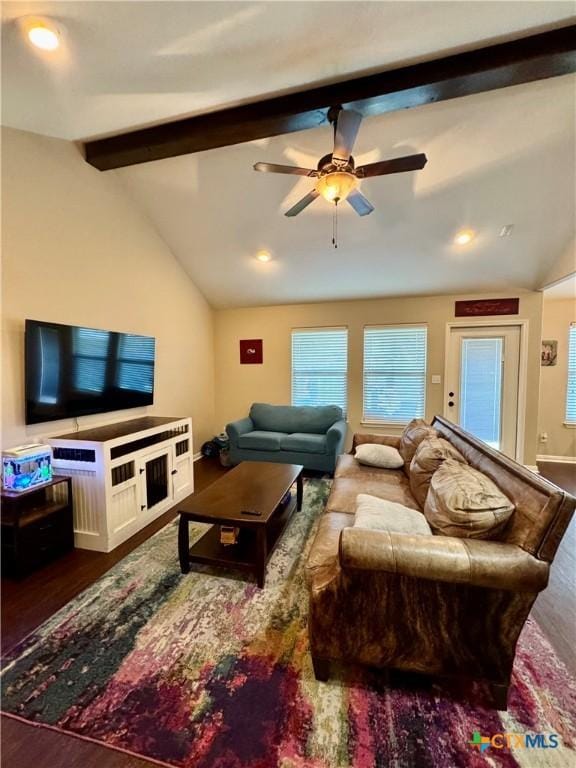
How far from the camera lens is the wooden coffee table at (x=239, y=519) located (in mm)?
2016

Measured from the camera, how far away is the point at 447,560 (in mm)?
1289

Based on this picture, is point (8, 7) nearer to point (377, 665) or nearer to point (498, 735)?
point (377, 665)

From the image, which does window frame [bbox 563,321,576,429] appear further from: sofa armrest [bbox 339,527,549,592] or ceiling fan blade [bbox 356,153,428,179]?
sofa armrest [bbox 339,527,549,592]

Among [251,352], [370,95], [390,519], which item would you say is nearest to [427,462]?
[390,519]

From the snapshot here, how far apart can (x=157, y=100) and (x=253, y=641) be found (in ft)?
11.0

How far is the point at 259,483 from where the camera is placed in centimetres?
260

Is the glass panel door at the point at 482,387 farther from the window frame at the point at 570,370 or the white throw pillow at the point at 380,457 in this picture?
the white throw pillow at the point at 380,457

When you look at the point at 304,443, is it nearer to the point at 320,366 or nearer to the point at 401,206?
the point at 320,366

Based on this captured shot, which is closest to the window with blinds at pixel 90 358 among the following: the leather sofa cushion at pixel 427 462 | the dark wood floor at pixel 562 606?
the leather sofa cushion at pixel 427 462

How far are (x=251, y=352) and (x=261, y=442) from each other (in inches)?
69.2

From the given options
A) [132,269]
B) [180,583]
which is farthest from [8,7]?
[180,583]

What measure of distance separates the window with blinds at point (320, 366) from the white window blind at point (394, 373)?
37 centimetres

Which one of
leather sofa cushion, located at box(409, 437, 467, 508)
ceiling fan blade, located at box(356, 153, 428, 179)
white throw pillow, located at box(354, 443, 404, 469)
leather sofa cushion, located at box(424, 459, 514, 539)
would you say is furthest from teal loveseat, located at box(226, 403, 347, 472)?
ceiling fan blade, located at box(356, 153, 428, 179)

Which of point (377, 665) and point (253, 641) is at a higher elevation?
point (377, 665)
